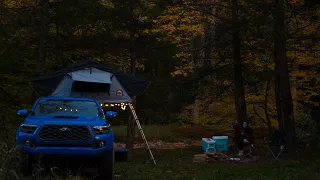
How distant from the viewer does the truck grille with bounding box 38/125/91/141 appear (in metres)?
9.31

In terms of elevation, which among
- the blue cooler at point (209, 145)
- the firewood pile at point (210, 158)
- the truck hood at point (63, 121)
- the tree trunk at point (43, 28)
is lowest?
the firewood pile at point (210, 158)

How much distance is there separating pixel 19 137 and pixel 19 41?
10.6 metres

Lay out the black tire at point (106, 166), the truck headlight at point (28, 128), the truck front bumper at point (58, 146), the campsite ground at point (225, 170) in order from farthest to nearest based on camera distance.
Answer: the campsite ground at point (225, 170)
the black tire at point (106, 166)
the truck headlight at point (28, 128)
the truck front bumper at point (58, 146)

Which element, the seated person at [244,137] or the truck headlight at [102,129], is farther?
the seated person at [244,137]

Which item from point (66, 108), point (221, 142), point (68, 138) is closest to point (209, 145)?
point (221, 142)

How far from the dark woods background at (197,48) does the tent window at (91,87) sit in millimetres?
3085

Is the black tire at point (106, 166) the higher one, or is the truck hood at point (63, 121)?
the truck hood at point (63, 121)

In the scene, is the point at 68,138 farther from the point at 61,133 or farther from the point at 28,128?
the point at 28,128

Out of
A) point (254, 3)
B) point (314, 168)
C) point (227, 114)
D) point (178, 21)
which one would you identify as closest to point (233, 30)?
point (254, 3)

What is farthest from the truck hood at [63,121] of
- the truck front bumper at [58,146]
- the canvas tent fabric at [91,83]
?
the canvas tent fabric at [91,83]

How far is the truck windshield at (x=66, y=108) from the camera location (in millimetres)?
10391

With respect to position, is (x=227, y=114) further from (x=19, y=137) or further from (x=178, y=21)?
(x=19, y=137)

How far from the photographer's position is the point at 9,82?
18375 mm

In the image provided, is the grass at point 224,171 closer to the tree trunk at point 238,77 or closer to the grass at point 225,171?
the grass at point 225,171
